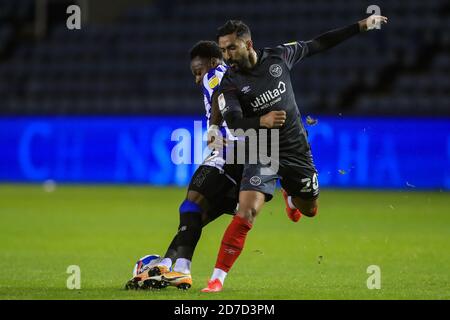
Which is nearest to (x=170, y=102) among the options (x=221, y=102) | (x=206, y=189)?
(x=206, y=189)

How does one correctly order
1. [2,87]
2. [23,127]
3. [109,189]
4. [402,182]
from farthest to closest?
[2,87] → [23,127] → [109,189] → [402,182]

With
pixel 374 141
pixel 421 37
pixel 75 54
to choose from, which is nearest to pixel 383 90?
pixel 421 37

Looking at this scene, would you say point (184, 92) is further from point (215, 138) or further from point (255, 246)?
point (215, 138)

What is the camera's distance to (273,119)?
7.23 m

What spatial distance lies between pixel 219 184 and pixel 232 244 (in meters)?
0.84

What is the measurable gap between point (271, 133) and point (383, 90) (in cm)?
1487

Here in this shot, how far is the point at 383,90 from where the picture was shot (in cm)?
2206

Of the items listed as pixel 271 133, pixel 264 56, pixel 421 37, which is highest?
pixel 421 37

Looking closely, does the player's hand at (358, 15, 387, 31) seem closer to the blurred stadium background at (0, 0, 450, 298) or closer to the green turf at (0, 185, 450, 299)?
the green turf at (0, 185, 450, 299)

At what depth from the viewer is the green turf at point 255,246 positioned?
7.43 m

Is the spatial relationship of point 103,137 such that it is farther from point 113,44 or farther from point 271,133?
point 271,133

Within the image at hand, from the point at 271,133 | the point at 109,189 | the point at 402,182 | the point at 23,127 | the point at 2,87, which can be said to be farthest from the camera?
the point at 2,87

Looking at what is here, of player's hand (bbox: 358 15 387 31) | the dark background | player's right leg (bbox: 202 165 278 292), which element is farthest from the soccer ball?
the dark background

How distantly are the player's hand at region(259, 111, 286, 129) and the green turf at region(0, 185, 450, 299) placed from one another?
4.12ft
